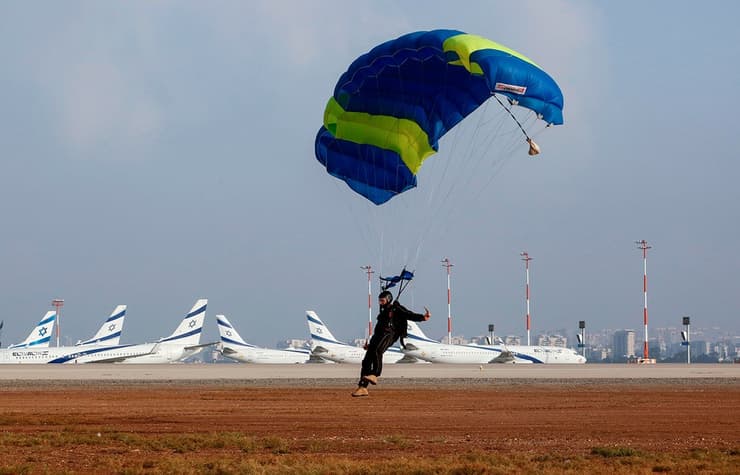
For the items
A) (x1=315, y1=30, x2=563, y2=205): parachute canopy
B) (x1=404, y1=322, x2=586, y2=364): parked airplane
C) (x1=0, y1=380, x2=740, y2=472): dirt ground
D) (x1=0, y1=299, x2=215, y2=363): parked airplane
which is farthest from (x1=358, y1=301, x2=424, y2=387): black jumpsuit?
(x1=0, y1=299, x2=215, y2=363): parked airplane

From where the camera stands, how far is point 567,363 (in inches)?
3194

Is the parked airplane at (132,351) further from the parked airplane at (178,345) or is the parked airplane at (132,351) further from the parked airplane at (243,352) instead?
the parked airplane at (243,352)

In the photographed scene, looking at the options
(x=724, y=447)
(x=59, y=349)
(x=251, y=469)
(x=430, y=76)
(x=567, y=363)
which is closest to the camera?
(x=251, y=469)

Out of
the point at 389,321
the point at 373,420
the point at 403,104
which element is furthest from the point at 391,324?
the point at 403,104

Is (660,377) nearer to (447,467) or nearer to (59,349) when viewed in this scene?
(447,467)

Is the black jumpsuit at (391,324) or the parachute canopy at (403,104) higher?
the parachute canopy at (403,104)

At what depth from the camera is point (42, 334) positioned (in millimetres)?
87688

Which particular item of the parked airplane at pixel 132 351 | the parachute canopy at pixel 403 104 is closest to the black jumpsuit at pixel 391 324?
the parachute canopy at pixel 403 104

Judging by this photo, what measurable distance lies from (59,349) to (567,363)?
38309 mm

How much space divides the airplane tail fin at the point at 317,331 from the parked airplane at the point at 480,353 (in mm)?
7020

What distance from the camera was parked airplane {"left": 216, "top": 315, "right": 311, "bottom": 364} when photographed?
287 feet

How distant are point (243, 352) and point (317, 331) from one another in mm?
7573

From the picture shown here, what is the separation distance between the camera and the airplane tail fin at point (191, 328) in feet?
263

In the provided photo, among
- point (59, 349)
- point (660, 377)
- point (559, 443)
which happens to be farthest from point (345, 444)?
point (59, 349)
